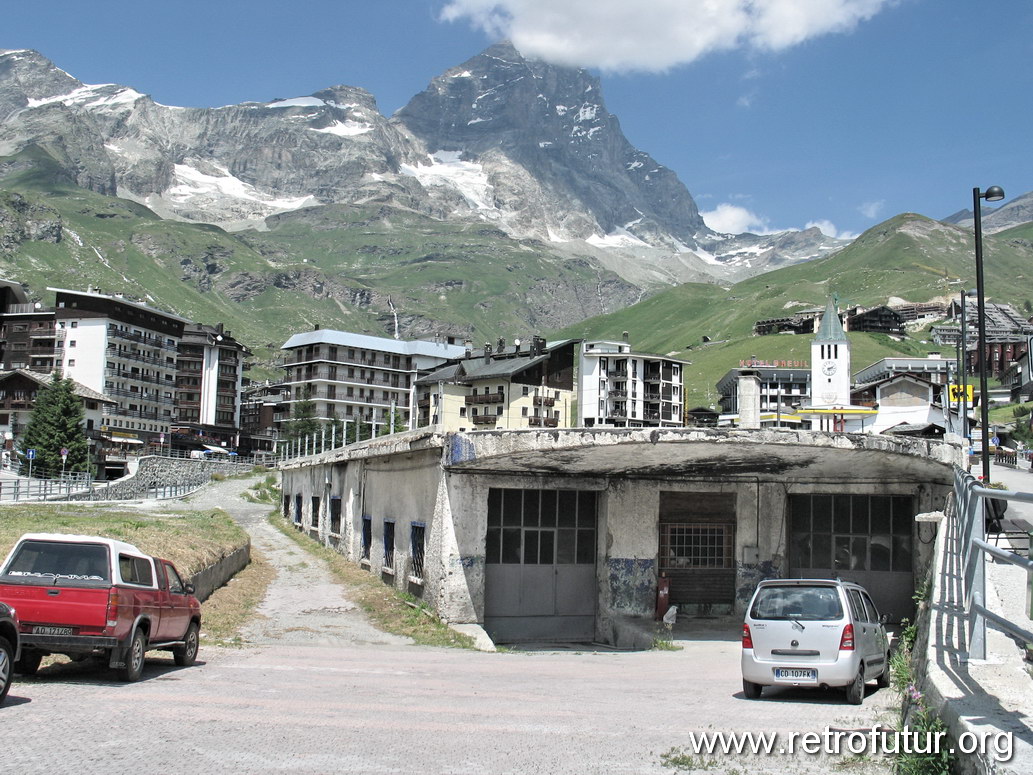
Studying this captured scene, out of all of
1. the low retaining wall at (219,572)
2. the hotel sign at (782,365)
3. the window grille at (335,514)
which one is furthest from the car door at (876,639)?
the hotel sign at (782,365)

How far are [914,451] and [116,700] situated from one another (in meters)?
16.9

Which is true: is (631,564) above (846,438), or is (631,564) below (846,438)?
below

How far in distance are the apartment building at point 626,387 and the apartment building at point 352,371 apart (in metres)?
19.5

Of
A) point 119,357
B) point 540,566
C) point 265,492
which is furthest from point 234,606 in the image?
point 119,357

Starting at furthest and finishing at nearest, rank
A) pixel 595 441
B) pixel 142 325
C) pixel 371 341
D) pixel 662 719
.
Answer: pixel 371 341
pixel 142 325
pixel 595 441
pixel 662 719

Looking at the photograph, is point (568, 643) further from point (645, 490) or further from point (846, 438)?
point (846, 438)

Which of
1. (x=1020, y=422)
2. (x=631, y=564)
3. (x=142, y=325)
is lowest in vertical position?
(x=631, y=564)

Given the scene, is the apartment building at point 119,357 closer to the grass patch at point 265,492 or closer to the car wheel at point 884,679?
the grass patch at point 265,492

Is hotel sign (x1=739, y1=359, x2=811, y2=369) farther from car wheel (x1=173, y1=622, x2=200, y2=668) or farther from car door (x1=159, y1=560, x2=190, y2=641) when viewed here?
car door (x1=159, y1=560, x2=190, y2=641)

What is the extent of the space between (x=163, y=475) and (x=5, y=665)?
8355 cm

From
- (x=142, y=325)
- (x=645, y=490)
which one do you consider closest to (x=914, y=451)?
(x=645, y=490)

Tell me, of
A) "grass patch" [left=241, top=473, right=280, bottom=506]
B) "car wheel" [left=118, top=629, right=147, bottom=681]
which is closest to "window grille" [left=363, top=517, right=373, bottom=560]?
"car wheel" [left=118, top=629, right=147, bottom=681]

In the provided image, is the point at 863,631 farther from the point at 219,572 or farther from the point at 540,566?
the point at 219,572

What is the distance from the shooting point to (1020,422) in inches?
4286
